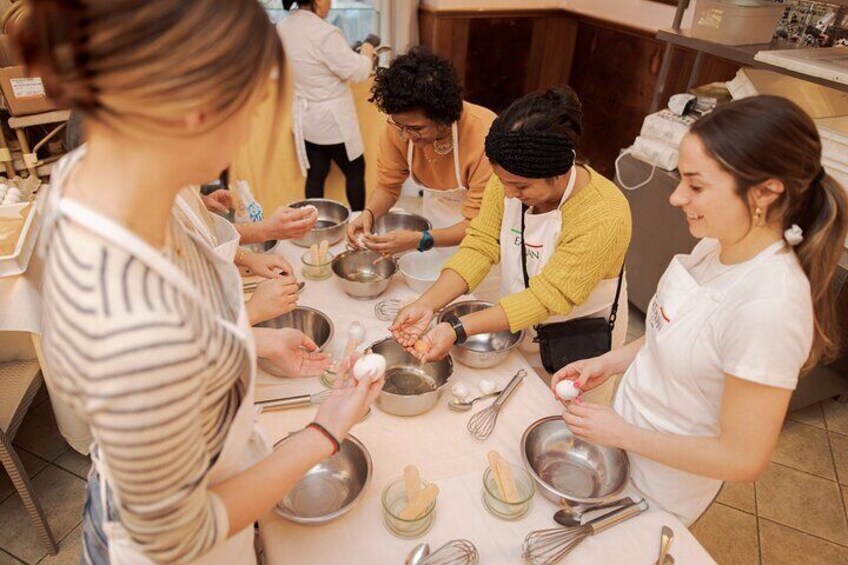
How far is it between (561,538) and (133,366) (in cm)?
90

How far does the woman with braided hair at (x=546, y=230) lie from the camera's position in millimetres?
1491

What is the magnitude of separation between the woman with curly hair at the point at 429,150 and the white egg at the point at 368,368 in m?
0.92

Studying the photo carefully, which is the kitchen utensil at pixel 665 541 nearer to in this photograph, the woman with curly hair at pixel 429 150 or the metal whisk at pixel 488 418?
the metal whisk at pixel 488 418

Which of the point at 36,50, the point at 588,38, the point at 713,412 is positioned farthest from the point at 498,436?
the point at 588,38

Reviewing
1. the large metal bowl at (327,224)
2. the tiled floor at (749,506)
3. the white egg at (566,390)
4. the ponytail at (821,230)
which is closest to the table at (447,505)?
the white egg at (566,390)

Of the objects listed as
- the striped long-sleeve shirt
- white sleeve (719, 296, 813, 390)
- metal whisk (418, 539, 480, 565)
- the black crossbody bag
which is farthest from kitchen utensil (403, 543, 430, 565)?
the black crossbody bag

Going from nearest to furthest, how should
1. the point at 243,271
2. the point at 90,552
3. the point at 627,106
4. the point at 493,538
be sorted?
the point at 90,552 → the point at 493,538 → the point at 243,271 → the point at 627,106

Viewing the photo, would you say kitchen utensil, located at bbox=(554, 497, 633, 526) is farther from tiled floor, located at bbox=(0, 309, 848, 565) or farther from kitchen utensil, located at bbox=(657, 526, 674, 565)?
tiled floor, located at bbox=(0, 309, 848, 565)

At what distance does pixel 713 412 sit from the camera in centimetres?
114

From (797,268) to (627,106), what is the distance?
3529mm

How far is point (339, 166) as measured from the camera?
3799 millimetres

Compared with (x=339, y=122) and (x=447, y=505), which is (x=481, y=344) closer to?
(x=447, y=505)

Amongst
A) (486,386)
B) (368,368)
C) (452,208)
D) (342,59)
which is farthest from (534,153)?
(342,59)

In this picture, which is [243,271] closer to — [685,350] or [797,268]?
[685,350]
